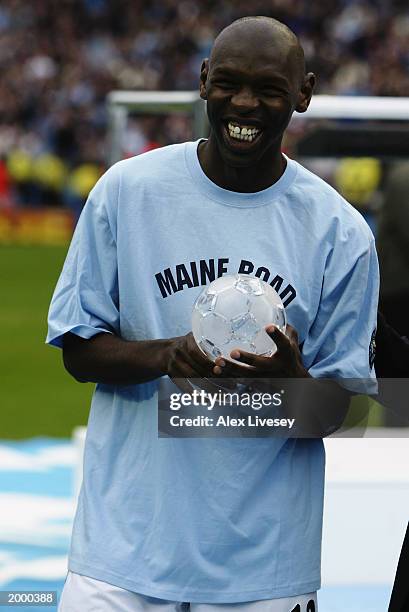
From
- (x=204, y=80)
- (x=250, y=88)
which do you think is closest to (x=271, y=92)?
(x=250, y=88)

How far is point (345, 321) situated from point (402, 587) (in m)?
0.56

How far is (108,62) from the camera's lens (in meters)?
27.7

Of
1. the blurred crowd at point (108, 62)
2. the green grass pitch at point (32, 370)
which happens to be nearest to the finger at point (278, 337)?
the green grass pitch at point (32, 370)

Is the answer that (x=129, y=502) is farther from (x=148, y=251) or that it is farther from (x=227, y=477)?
(x=148, y=251)

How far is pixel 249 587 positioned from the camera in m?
2.47

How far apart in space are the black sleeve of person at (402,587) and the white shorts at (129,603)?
26cm

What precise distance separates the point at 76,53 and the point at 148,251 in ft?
86.1

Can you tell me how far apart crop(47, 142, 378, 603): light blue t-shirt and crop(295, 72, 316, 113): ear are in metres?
0.13

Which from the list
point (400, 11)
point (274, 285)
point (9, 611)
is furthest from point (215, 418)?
point (400, 11)

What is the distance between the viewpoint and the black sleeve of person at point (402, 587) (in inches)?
105

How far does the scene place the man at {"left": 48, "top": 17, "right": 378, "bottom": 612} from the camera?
8.04 feet

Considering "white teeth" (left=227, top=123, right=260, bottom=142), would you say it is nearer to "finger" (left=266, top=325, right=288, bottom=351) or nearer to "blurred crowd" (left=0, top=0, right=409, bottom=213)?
"finger" (left=266, top=325, right=288, bottom=351)

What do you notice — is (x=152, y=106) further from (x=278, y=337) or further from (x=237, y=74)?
(x=278, y=337)

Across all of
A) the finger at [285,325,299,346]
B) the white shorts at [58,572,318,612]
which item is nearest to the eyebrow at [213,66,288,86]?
the finger at [285,325,299,346]
